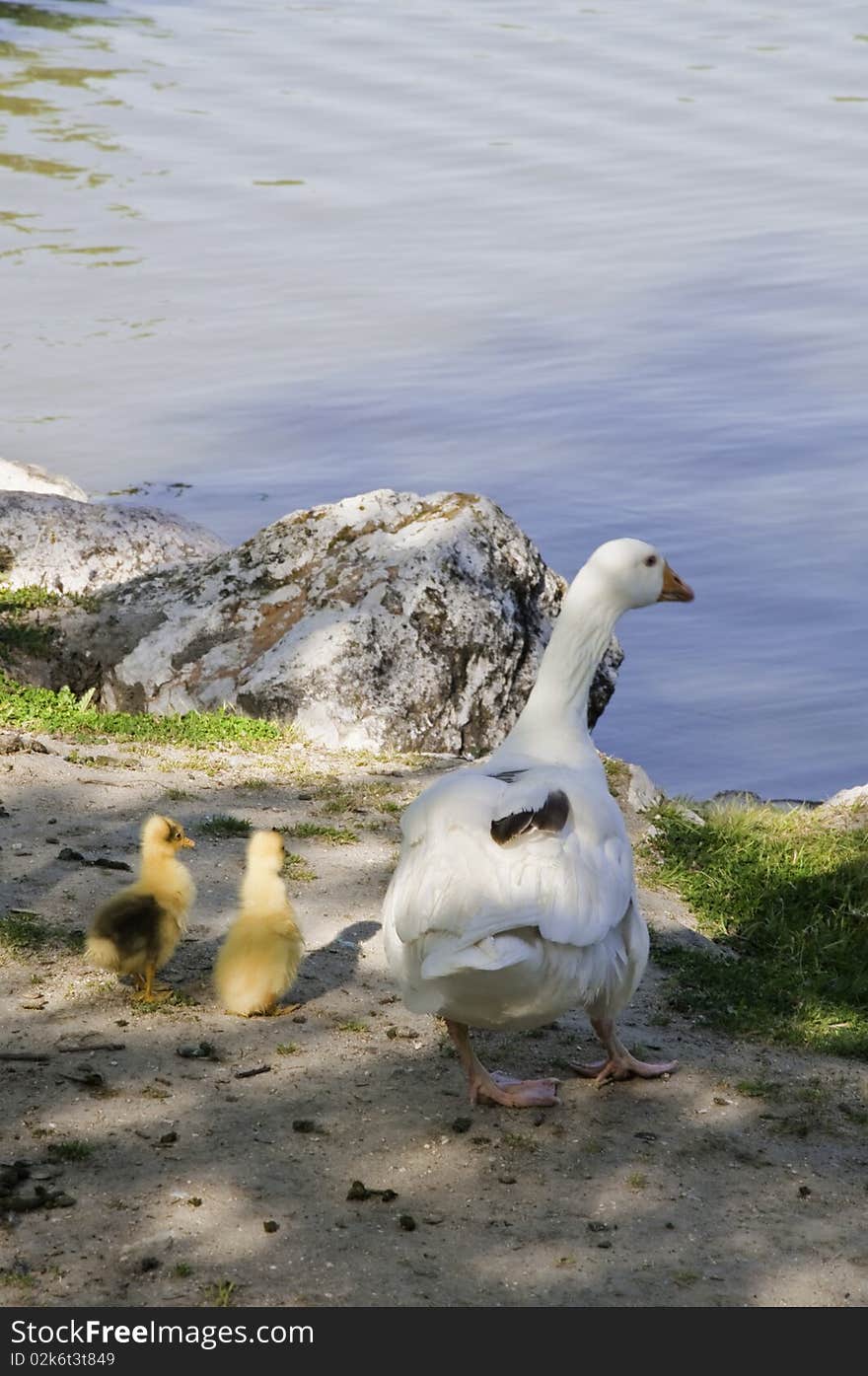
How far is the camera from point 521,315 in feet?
67.2

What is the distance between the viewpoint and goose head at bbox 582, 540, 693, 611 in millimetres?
5855

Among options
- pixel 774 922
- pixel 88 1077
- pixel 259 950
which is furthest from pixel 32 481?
pixel 88 1077

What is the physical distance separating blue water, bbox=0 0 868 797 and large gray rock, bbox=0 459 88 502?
1639mm

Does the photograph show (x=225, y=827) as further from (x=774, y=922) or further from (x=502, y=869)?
(x=502, y=869)

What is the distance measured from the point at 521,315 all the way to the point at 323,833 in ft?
45.7

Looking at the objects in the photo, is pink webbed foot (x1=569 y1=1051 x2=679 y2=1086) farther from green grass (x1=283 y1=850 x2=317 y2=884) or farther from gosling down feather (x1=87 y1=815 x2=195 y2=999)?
green grass (x1=283 y1=850 x2=317 y2=884)

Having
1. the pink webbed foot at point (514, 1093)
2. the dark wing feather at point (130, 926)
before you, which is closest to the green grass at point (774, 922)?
the pink webbed foot at point (514, 1093)

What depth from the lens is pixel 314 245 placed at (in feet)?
75.5

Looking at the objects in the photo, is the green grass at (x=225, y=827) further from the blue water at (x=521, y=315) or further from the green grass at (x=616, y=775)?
the blue water at (x=521, y=315)

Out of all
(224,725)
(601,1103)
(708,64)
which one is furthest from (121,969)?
(708,64)

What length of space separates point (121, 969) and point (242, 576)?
4964 mm

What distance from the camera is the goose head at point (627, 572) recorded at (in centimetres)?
586

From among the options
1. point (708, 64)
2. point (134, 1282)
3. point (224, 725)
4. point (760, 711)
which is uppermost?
point (708, 64)

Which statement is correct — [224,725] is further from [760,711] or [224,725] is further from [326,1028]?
[760,711]
